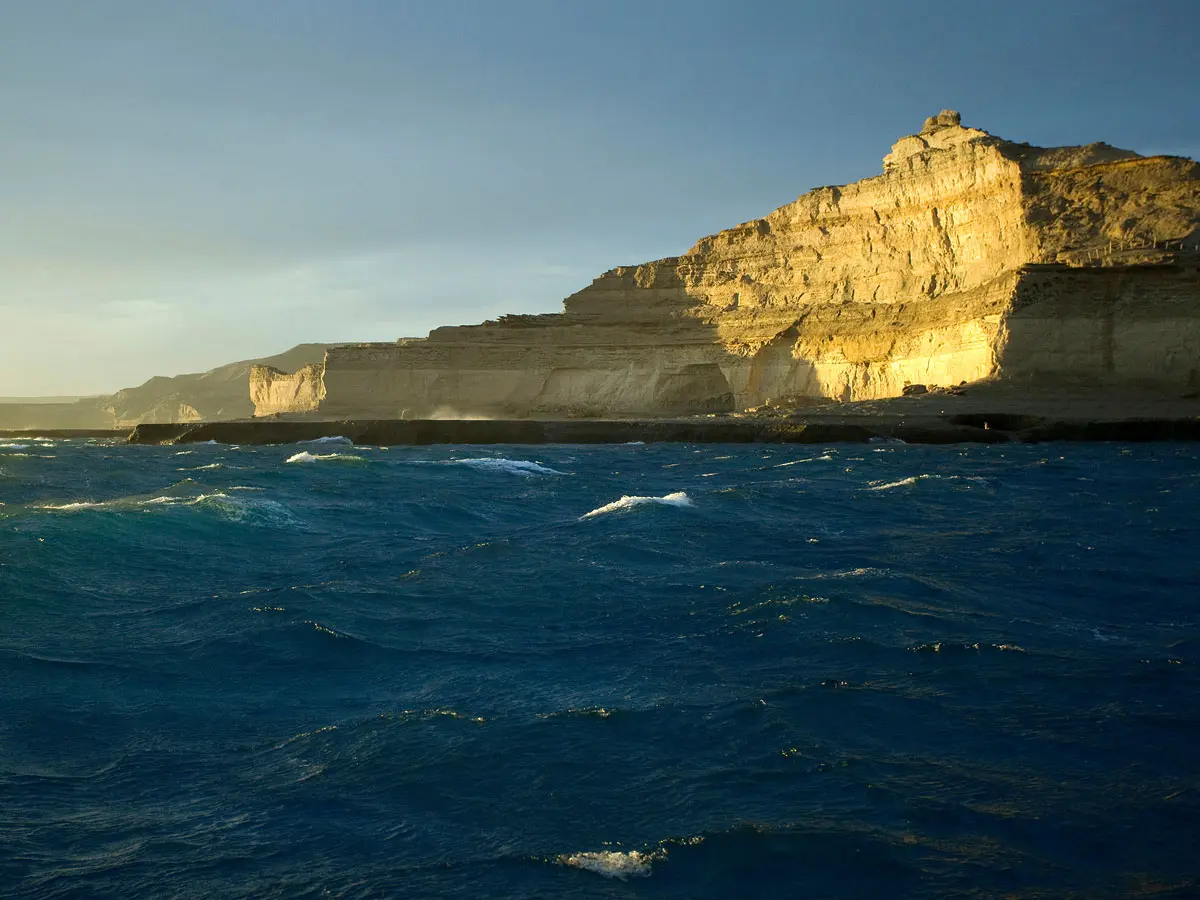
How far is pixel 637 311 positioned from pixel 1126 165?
97.8 ft

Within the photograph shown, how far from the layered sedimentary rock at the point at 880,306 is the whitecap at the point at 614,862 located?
41.1 m

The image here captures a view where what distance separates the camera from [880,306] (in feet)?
177

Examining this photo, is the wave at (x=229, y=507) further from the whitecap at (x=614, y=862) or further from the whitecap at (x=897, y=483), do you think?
the whitecap at (x=614, y=862)

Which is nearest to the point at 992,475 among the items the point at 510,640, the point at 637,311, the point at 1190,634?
the point at 1190,634

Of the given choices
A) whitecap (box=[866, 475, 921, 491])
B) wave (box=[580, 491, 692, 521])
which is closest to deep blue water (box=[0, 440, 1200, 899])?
wave (box=[580, 491, 692, 521])

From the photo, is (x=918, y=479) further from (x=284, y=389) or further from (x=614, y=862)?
(x=284, y=389)

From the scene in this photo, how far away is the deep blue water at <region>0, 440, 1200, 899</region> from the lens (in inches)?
190

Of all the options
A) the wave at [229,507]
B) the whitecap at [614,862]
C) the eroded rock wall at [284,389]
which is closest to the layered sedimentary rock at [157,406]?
the eroded rock wall at [284,389]

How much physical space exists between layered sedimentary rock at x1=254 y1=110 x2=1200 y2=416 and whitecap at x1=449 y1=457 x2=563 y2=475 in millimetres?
23515

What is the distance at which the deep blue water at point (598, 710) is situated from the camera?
4820 mm

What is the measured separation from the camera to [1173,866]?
4629 mm

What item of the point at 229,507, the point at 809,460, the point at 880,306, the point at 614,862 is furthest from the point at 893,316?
the point at 614,862

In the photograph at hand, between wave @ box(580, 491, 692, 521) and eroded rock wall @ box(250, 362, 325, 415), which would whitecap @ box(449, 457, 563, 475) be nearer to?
wave @ box(580, 491, 692, 521)

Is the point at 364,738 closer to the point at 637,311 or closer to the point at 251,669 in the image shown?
the point at 251,669
